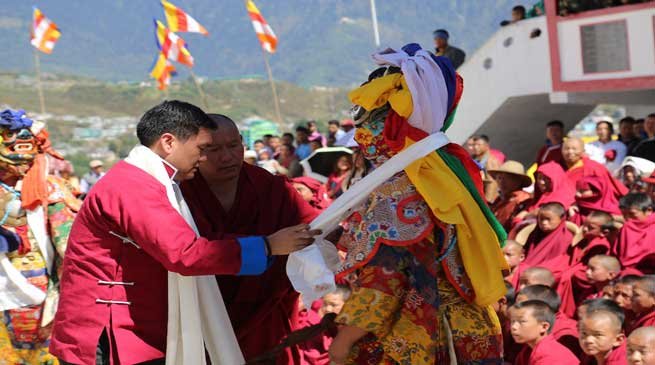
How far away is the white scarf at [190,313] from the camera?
12.3ft

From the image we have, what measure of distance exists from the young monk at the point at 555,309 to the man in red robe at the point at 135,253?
2.84 meters

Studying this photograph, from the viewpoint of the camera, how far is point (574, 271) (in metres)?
7.17

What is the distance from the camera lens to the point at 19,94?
4494 centimetres

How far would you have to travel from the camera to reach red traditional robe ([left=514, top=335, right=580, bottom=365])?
5582 mm

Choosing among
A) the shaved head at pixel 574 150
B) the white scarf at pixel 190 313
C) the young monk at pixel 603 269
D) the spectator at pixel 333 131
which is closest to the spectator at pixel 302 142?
the spectator at pixel 333 131

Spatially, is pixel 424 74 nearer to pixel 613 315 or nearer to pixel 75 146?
pixel 613 315

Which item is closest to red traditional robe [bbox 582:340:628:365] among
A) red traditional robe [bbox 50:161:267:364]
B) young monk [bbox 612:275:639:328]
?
young monk [bbox 612:275:639:328]

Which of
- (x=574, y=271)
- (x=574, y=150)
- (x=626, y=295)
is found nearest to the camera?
(x=626, y=295)

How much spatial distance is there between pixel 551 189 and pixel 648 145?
6.53 feet

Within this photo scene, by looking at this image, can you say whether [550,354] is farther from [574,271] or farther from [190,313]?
[190,313]

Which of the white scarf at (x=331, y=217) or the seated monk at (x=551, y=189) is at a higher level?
the white scarf at (x=331, y=217)

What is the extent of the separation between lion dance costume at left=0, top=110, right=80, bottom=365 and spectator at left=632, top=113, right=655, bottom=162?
245 inches

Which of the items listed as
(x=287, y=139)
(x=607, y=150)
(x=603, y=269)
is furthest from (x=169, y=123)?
(x=287, y=139)

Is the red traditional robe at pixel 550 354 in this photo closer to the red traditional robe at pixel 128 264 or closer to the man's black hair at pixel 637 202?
the man's black hair at pixel 637 202
